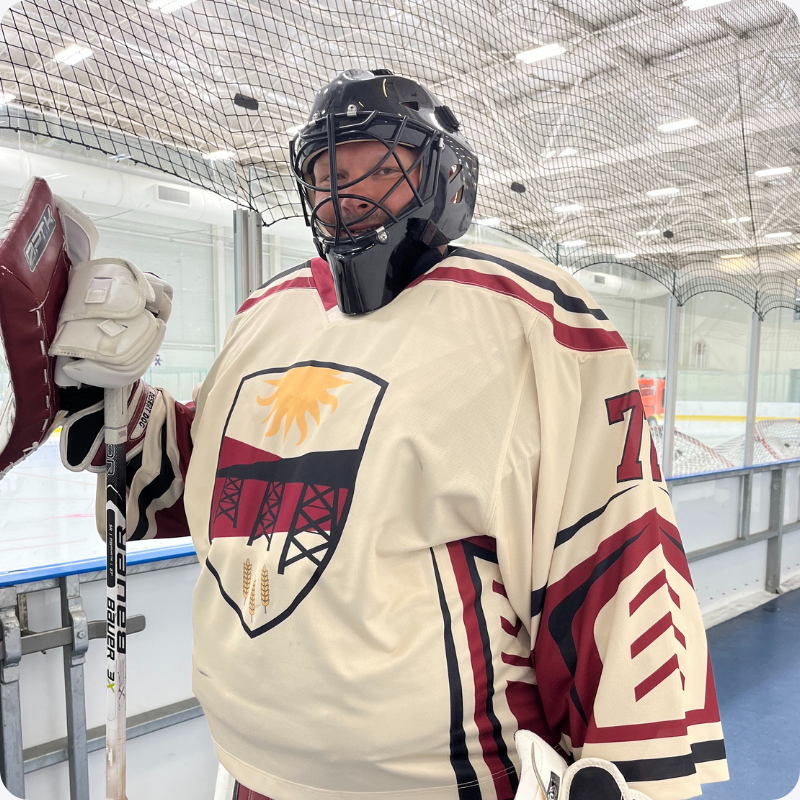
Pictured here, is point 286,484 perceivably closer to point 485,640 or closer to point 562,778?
point 485,640

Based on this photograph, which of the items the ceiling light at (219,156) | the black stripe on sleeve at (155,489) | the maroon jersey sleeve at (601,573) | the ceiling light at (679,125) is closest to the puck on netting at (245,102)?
the ceiling light at (219,156)

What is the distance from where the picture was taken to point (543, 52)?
430 cm

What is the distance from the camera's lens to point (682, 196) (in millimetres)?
3244

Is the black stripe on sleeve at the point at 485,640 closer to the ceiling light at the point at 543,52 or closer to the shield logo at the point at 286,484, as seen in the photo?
the shield logo at the point at 286,484

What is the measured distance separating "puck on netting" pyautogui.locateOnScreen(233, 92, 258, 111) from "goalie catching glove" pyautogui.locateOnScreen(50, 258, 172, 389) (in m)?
1.10

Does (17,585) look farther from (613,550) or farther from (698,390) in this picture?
(698,390)

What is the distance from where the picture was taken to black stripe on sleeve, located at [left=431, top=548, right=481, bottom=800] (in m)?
0.75

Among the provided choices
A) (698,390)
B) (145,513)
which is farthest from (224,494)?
(698,390)

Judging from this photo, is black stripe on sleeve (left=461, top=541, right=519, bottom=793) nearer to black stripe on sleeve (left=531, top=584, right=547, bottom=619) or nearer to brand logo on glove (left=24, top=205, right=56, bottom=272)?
black stripe on sleeve (left=531, top=584, right=547, bottom=619)

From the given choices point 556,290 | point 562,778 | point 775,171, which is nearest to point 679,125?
point 775,171

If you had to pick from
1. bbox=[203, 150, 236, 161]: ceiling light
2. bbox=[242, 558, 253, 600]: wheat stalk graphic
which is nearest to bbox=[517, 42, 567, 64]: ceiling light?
bbox=[203, 150, 236, 161]: ceiling light

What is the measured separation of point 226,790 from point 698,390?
1017cm

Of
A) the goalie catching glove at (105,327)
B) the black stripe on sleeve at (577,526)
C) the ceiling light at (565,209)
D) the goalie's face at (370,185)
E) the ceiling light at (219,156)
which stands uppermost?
the ceiling light at (565,209)

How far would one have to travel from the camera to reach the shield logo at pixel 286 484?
2.48 ft
